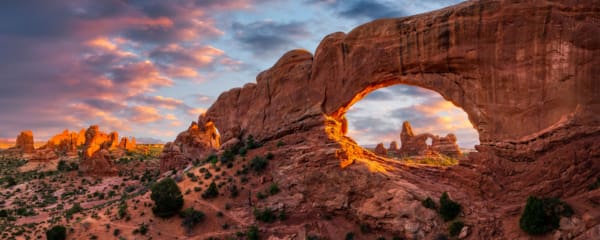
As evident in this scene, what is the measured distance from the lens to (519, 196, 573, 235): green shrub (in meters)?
20.4

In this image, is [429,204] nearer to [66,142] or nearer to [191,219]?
[191,219]

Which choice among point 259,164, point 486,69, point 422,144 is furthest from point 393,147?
point 486,69

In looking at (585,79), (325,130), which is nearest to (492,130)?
(585,79)

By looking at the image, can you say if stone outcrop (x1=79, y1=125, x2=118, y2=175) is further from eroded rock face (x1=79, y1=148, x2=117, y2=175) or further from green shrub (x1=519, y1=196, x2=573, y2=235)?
green shrub (x1=519, y1=196, x2=573, y2=235)

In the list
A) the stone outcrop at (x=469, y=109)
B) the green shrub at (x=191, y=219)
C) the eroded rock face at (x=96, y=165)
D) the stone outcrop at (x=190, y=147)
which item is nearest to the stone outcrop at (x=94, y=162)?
the eroded rock face at (x=96, y=165)

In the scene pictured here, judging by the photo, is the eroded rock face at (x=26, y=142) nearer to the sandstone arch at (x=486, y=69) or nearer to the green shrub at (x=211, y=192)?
the green shrub at (x=211, y=192)

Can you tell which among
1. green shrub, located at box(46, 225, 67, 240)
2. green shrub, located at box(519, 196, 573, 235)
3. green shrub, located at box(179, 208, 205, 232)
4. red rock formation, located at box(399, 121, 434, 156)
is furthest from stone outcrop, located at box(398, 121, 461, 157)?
green shrub, located at box(46, 225, 67, 240)

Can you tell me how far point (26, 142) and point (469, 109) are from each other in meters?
99.7

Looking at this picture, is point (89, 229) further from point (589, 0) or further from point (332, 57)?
point (589, 0)

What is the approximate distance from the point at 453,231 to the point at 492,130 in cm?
726

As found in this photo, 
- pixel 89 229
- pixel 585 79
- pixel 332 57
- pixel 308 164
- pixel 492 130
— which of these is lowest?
pixel 89 229

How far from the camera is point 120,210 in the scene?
3322cm

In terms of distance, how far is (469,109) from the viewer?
85.7ft

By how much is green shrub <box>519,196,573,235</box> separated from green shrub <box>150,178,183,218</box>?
2582 cm
